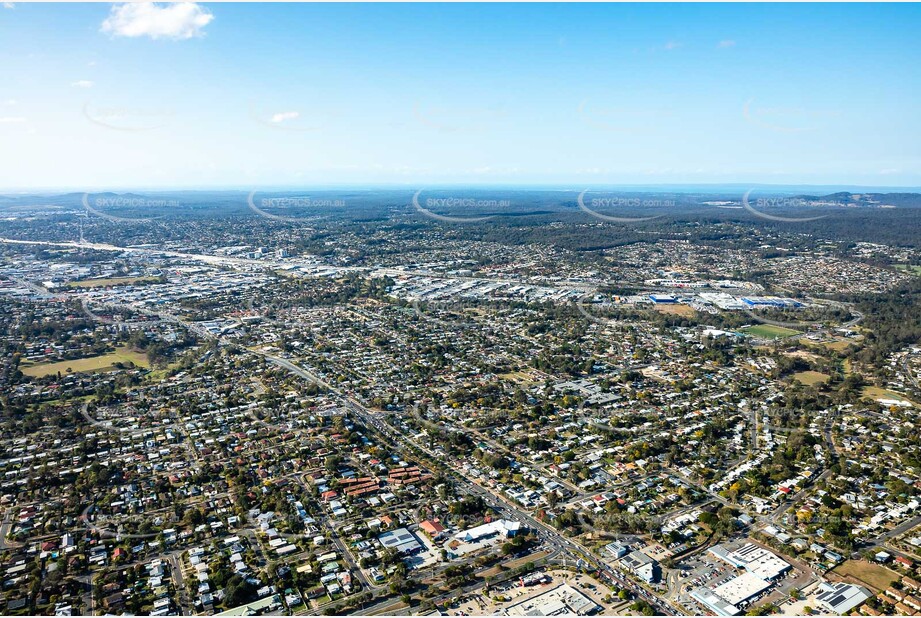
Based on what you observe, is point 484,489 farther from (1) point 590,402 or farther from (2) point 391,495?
(1) point 590,402

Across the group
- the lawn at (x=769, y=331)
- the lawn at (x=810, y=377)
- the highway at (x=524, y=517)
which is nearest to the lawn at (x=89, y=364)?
the highway at (x=524, y=517)
